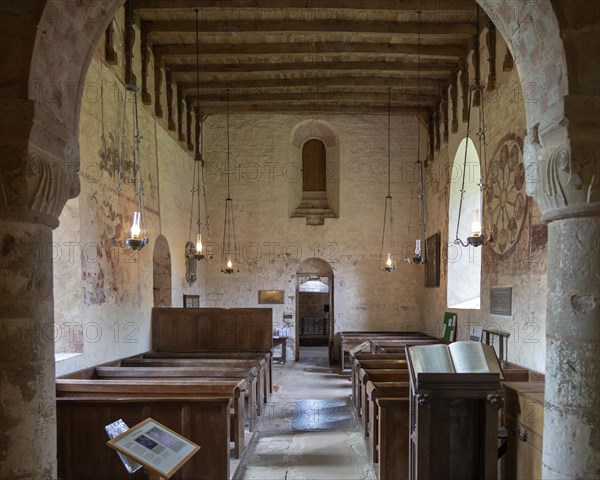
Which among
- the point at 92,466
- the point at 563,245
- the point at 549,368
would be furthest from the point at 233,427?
the point at 563,245

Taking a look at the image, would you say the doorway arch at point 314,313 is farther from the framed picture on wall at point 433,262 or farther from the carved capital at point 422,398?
the carved capital at point 422,398

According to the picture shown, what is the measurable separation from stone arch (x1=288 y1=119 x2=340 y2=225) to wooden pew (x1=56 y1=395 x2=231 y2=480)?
904 centimetres

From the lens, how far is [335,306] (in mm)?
12594

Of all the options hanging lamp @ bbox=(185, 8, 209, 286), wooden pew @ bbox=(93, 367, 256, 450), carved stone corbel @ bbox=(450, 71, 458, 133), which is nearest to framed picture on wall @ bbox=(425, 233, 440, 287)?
carved stone corbel @ bbox=(450, 71, 458, 133)

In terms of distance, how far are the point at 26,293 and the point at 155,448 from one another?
1.27 meters

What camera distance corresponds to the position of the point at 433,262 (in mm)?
11164

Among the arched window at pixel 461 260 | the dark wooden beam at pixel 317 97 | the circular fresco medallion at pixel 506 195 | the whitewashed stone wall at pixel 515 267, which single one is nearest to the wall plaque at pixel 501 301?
the whitewashed stone wall at pixel 515 267

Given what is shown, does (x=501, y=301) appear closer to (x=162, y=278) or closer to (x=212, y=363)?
(x=212, y=363)

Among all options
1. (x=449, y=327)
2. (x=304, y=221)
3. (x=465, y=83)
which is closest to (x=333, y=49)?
(x=465, y=83)

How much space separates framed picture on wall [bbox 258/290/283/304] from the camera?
12664 mm

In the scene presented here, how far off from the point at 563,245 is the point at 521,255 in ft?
15.6

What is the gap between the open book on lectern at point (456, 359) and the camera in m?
2.86

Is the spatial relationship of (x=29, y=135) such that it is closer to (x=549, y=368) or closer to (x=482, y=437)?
(x=549, y=368)

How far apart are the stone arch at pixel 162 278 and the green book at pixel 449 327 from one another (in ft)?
19.8
